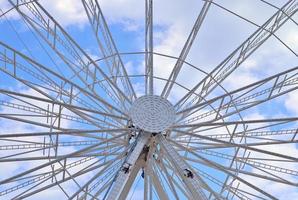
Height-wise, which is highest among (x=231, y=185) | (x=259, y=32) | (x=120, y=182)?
(x=259, y=32)

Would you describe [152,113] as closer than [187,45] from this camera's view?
Yes

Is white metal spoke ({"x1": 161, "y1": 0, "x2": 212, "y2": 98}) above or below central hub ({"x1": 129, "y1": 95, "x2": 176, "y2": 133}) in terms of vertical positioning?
above

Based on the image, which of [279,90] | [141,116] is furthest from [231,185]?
[141,116]

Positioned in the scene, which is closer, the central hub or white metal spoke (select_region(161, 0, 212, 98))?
the central hub

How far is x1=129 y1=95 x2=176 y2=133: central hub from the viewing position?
88.7 feet

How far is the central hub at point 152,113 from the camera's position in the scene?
2703cm

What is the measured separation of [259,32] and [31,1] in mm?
14153

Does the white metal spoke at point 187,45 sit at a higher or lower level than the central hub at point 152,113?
higher

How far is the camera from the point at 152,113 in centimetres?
2761

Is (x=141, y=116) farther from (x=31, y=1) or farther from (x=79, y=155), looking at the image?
(x=31, y=1)

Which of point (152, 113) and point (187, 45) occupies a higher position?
point (187, 45)

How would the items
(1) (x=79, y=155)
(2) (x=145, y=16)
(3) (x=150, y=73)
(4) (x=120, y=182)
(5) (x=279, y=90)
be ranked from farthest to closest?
(2) (x=145, y=16) < (3) (x=150, y=73) < (5) (x=279, y=90) < (1) (x=79, y=155) < (4) (x=120, y=182)

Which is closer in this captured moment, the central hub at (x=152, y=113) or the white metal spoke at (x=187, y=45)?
the central hub at (x=152, y=113)

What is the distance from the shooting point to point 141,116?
27453 millimetres
